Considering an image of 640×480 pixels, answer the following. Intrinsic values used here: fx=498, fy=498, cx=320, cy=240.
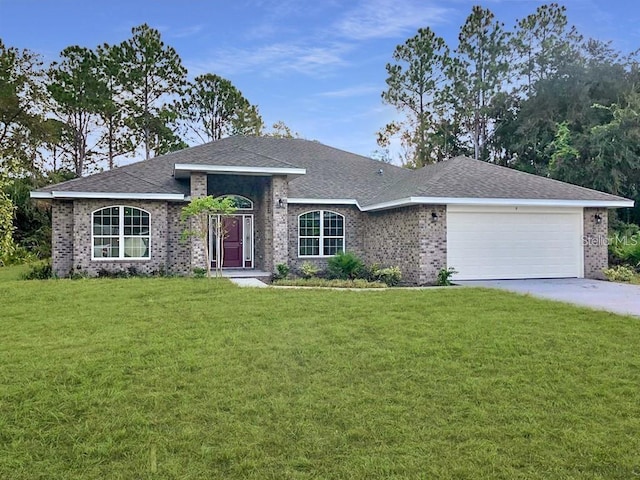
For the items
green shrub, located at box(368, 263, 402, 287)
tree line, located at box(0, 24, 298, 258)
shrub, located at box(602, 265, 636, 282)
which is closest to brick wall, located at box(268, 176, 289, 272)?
green shrub, located at box(368, 263, 402, 287)

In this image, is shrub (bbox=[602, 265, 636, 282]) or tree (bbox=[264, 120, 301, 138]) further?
tree (bbox=[264, 120, 301, 138])

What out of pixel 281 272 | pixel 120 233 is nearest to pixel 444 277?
pixel 281 272

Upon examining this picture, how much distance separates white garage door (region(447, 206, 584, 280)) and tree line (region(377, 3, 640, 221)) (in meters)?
9.90

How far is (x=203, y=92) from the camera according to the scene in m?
33.6

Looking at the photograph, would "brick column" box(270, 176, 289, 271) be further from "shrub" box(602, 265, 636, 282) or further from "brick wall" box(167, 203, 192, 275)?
"shrub" box(602, 265, 636, 282)

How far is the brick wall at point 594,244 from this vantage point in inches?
601

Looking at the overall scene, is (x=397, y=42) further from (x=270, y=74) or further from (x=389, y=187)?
(x=389, y=187)

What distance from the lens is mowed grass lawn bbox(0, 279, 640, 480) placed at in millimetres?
3803

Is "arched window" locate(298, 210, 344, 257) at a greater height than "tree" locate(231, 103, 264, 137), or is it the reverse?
"tree" locate(231, 103, 264, 137)

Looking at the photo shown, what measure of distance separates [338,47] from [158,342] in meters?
13.8

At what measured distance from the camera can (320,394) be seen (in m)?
5.03

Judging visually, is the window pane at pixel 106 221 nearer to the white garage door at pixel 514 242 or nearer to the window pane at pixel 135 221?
the window pane at pixel 135 221

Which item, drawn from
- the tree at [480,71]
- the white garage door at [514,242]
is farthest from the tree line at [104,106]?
the white garage door at [514,242]

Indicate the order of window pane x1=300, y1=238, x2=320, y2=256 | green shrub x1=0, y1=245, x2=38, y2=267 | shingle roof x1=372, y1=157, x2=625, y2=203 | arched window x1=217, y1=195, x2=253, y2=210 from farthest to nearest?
green shrub x1=0, y1=245, x2=38, y2=267, arched window x1=217, y1=195, x2=253, y2=210, window pane x1=300, y1=238, x2=320, y2=256, shingle roof x1=372, y1=157, x2=625, y2=203
